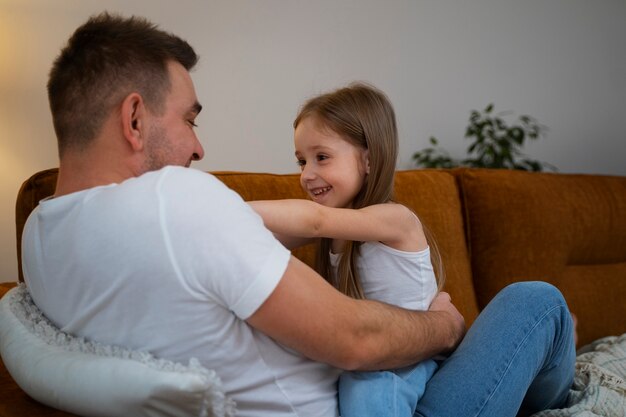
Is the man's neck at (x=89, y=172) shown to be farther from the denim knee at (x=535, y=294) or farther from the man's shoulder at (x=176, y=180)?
the denim knee at (x=535, y=294)

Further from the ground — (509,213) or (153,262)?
(153,262)

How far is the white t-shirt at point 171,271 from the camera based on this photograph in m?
0.87

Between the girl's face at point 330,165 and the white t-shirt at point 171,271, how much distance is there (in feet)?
1.83

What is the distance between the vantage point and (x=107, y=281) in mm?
917

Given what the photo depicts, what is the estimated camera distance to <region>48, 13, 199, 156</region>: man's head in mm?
1075

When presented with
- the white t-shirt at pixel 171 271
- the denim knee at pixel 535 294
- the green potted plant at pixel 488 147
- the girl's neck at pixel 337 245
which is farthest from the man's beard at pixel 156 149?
the green potted plant at pixel 488 147

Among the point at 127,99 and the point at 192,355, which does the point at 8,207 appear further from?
the point at 192,355

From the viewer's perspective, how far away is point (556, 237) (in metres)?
2.29

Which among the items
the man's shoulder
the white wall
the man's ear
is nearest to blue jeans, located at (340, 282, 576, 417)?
the man's shoulder

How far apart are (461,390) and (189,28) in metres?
1.74

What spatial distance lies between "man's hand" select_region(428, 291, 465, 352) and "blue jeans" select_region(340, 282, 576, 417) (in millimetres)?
26

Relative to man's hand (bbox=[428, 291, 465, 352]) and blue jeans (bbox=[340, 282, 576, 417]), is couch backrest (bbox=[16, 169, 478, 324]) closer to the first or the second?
man's hand (bbox=[428, 291, 465, 352])

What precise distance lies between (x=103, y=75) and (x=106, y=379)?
491mm

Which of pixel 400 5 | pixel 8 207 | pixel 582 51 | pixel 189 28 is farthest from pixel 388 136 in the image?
pixel 582 51
